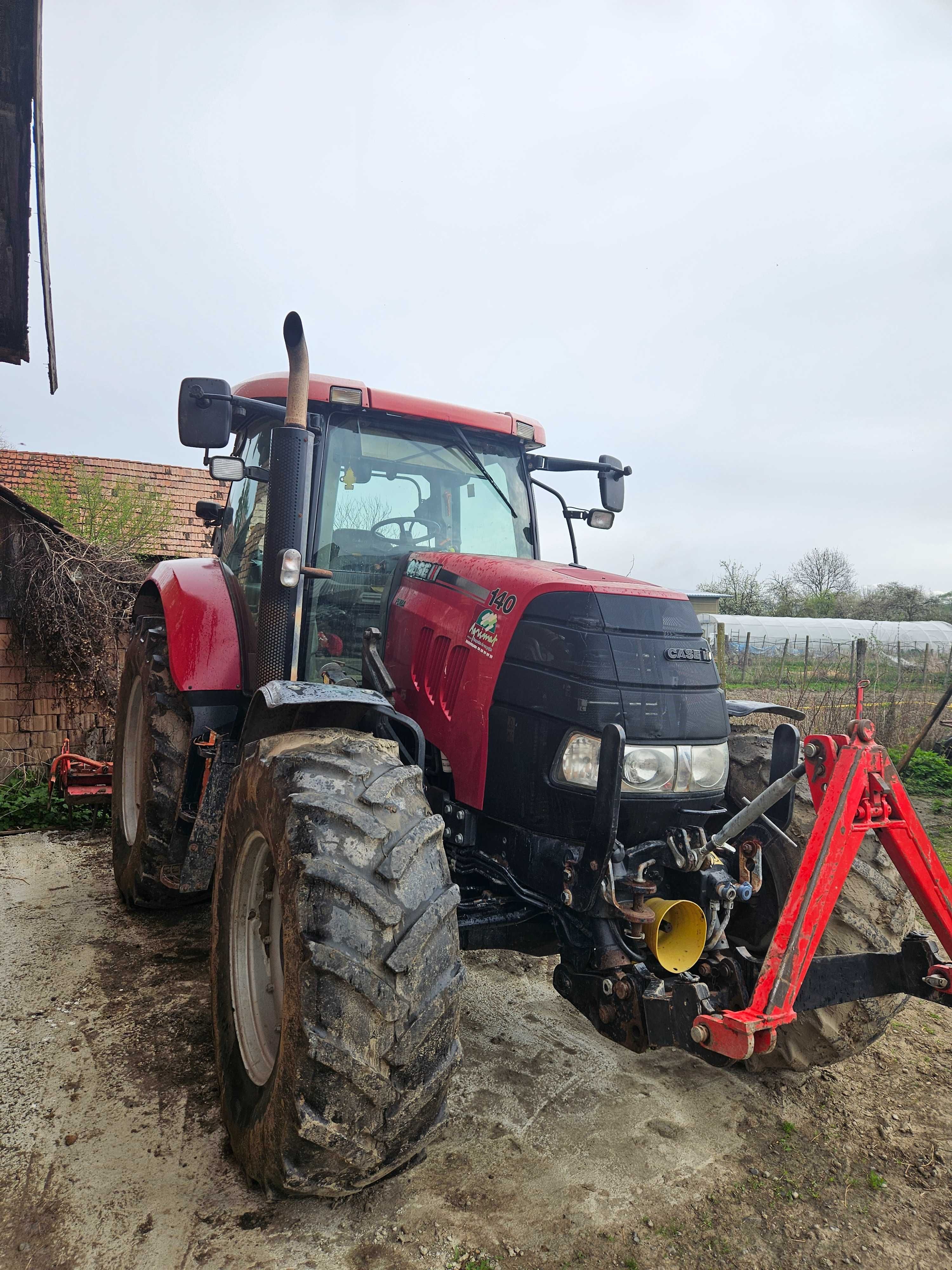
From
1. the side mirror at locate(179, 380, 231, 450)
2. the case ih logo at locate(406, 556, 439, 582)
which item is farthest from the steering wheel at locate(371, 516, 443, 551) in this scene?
the side mirror at locate(179, 380, 231, 450)

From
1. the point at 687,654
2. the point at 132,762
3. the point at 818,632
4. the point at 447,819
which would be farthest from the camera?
the point at 818,632

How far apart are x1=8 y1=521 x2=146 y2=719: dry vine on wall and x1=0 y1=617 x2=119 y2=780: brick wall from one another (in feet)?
0.21

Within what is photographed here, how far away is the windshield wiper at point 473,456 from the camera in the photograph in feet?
11.7

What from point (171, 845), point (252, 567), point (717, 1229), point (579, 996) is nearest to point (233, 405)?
point (252, 567)

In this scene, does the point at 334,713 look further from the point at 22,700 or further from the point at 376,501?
the point at 22,700

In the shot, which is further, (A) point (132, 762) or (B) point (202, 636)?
(A) point (132, 762)

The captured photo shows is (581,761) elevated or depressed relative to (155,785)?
elevated

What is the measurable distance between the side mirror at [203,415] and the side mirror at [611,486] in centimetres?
175

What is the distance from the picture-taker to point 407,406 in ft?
11.2

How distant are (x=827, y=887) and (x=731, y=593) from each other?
32104 mm

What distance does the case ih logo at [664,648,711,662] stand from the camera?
257 centimetres

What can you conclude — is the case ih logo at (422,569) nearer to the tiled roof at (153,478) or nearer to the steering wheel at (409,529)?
the steering wheel at (409,529)

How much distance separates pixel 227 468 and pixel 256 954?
1705mm

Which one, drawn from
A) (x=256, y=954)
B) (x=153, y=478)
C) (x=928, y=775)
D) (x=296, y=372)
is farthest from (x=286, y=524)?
(x=153, y=478)
